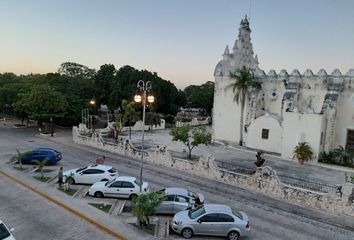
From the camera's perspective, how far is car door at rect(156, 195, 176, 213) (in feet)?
53.9

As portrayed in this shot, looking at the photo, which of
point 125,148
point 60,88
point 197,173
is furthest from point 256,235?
point 60,88

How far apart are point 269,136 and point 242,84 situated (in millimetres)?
7007

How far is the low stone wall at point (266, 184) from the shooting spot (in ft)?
59.0

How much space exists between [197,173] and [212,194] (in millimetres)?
4237

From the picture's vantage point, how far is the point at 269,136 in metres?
34.9

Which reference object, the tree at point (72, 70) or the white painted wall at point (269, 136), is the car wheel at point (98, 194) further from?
the tree at point (72, 70)

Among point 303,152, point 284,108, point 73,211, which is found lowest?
point 73,211

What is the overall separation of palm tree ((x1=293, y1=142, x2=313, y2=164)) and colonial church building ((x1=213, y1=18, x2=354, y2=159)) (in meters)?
0.56

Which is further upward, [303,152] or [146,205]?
[303,152]

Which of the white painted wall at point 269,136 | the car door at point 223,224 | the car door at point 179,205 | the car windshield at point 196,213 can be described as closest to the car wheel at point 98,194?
the car door at point 179,205

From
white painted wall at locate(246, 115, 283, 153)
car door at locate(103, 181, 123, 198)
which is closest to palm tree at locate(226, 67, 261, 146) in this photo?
white painted wall at locate(246, 115, 283, 153)

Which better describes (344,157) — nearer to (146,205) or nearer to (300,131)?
(300,131)

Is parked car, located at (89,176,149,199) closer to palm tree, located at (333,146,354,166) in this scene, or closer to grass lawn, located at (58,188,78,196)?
grass lawn, located at (58,188,78,196)

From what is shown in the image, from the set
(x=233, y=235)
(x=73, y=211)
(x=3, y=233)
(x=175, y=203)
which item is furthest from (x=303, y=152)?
(x=3, y=233)
